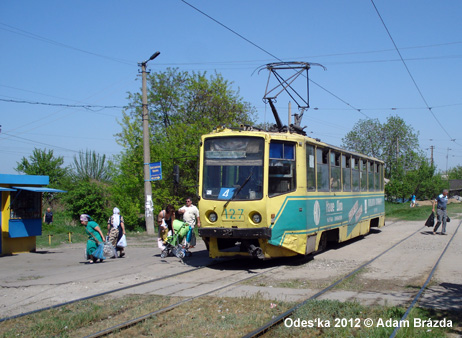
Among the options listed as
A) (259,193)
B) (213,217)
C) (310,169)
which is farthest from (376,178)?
(213,217)

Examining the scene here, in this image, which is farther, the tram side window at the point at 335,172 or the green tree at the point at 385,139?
the green tree at the point at 385,139

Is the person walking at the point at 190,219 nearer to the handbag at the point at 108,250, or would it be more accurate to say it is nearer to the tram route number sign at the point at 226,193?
the handbag at the point at 108,250

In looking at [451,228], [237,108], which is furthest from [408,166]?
[451,228]

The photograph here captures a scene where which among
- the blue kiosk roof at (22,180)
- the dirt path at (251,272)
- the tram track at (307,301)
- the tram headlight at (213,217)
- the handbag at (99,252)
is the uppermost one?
the blue kiosk roof at (22,180)

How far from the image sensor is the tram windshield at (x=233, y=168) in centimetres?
1155

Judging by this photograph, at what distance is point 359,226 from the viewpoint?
60.3 ft

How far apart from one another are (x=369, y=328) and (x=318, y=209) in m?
7.08

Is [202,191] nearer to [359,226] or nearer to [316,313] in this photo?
[316,313]

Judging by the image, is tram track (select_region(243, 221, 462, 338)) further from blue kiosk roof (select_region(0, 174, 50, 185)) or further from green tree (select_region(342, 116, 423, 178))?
green tree (select_region(342, 116, 423, 178))

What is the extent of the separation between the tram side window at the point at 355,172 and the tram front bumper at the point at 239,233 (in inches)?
286

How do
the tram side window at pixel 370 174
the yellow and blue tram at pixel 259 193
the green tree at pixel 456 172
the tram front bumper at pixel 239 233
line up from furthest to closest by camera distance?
the green tree at pixel 456 172 < the tram side window at pixel 370 174 < the yellow and blue tram at pixel 259 193 < the tram front bumper at pixel 239 233

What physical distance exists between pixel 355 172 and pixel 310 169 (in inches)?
216

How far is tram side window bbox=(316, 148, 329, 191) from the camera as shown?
13.7 meters

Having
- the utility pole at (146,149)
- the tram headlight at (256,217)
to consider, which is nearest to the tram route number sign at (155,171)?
the utility pole at (146,149)
